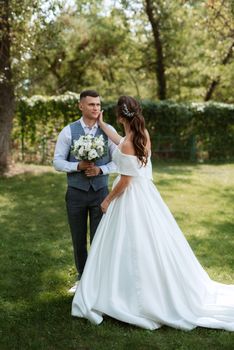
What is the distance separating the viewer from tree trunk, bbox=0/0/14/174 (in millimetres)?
12891

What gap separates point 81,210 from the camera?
5.66 metres

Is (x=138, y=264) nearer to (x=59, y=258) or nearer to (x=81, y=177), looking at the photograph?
(x=81, y=177)

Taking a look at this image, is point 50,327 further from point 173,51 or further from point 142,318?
point 173,51

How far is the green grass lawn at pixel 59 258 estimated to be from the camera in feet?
15.5

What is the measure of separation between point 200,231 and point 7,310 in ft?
14.9

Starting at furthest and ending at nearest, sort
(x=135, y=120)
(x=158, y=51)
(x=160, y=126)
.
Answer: (x=158, y=51)
(x=160, y=126)
(x=135, y=120)

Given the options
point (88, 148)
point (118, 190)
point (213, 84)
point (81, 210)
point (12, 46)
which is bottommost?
point (81, 210)

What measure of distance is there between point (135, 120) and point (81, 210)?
51.4 inches

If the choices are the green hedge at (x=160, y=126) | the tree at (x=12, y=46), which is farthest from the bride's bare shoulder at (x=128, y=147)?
the green hedge at (x=160, y=126)

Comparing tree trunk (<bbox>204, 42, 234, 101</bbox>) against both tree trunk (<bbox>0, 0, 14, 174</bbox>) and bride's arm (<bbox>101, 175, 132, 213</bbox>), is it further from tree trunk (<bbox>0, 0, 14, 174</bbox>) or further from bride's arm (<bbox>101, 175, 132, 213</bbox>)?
bride's arm (<bbox>101, 175, 132, 213</bbox>)

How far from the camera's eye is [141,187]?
5316 mm

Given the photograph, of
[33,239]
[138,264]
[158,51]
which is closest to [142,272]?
[138,264]

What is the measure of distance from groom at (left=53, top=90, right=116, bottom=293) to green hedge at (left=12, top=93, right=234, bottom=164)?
1151 centimetres

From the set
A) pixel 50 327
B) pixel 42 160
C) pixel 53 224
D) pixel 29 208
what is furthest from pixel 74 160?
pixel 42 160
